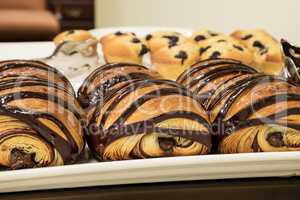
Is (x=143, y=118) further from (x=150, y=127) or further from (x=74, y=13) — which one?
(x=74, y=13)

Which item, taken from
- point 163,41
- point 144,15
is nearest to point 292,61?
point 163,41

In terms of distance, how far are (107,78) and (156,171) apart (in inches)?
8.9

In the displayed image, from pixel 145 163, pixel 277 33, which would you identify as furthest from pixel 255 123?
pixel 277 33

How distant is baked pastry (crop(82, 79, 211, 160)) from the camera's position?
1.76 feet

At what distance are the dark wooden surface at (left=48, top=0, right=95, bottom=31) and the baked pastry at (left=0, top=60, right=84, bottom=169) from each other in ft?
8.47

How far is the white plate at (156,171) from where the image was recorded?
49cm

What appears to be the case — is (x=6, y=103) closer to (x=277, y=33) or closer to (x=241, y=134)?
(x=241, y=134)

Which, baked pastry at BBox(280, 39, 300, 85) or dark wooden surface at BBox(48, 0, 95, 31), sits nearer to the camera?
baked pastry at BBox(280, 39, 300, 85)

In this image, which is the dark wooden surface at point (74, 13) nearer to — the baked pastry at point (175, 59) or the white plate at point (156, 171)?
the baked pastry at point (175, 59)

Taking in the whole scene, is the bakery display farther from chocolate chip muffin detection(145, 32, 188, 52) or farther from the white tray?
chocolate chip muffin detection(145, 32, 188, 52)

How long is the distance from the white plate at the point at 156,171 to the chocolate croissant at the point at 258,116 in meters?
0.04

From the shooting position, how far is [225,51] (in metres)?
0.93

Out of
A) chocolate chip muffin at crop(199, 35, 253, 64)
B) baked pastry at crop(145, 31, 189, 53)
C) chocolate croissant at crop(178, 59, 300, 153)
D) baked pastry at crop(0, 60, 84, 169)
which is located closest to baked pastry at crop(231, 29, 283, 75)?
chocolate chip muffin at crop(199, 35, 253, 64)

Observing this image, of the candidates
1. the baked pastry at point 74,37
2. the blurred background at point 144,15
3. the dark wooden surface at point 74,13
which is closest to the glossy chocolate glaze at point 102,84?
the baked pastry at point 74,37
